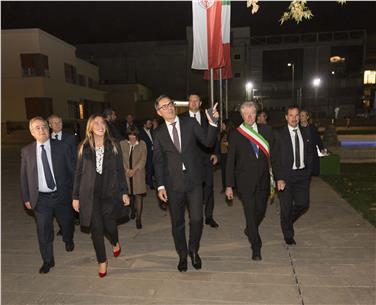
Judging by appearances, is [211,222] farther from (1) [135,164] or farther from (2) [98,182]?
(2) [98,182]

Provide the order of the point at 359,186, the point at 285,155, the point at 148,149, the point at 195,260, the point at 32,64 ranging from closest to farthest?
the point at 195,260, the point at 285,155, the point at 148,149, the point at 359,186, the point at 32,64

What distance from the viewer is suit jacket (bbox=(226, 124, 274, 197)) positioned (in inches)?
185

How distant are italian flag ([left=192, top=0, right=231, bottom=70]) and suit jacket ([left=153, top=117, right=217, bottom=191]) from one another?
2985mm

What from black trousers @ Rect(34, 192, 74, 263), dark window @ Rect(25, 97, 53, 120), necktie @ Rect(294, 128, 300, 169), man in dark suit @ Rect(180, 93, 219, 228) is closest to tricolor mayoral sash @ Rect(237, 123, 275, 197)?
necktie @ Rect(294, 128, 300, 169)

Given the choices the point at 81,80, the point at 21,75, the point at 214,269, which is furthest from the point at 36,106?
the point at 214,269

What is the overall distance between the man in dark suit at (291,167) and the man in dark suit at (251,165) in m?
0.30

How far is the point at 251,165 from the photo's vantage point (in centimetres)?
470

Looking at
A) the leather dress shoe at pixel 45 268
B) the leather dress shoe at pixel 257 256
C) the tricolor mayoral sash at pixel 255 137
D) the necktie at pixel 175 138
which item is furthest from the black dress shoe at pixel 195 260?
the leather dress shoe at pixel 45 268

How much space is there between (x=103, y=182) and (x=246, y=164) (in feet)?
6.10

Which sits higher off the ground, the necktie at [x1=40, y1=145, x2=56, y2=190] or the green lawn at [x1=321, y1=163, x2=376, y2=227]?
the necktie at [x1=40, y1=145, x2=56, y2=190]

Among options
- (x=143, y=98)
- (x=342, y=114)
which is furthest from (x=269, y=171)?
(x=342, y=114)

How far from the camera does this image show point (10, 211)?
798cm

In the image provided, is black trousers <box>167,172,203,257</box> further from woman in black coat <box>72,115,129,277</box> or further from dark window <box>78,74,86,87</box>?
dark window <box>78,74,86,87</box>

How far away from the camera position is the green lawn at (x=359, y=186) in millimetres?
7104
